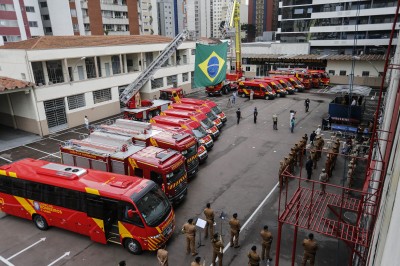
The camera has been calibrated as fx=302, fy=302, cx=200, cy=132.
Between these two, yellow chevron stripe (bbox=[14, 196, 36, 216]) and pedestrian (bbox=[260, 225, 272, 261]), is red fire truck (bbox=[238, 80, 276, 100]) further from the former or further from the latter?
yellow chevron stripe (bbox=[14, 196, 36, 216])

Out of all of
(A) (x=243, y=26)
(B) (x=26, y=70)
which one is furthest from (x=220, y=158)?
(A) (x=243, y=26)

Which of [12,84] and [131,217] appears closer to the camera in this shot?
[131,217]

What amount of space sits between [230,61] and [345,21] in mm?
23567

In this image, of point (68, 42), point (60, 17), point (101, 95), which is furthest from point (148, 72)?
point (60, 17)

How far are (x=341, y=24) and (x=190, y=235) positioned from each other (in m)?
59.7

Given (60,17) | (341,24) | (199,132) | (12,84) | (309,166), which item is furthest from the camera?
(341,24)

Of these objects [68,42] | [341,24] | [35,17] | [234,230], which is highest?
[35,17]

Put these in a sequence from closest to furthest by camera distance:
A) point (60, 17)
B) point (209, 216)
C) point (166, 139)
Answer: point (209, 216), point (166, 139), point (60, 17)

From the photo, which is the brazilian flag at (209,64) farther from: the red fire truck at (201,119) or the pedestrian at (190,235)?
the pedestrian at (190,235)

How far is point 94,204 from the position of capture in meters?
11.3

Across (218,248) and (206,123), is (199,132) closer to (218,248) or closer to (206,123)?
(206,123)

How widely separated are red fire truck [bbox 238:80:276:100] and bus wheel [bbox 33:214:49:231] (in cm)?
2998

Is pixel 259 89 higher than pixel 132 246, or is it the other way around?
pixel 259 89

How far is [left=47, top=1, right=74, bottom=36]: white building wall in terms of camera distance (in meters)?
53.6
